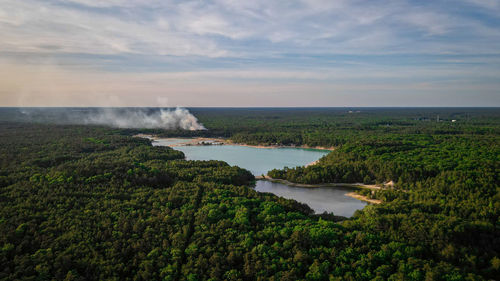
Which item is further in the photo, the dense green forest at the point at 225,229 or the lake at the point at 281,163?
the lake at the point at 281,163

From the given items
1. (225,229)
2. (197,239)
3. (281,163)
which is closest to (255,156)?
(281,163)

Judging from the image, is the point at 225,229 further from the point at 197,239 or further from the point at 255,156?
the point at 255,156

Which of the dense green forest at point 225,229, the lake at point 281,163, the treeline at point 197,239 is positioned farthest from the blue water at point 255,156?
the treeline at point 197,239

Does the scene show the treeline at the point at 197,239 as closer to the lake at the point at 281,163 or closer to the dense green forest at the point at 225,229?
the dense green forest at the point at 225,229

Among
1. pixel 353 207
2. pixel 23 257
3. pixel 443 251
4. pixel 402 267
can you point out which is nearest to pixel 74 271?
pixel 23 257

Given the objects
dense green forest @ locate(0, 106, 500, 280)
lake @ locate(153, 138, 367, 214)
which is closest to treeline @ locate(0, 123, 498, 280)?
dense green forest @ locate(0, 106, 500, 280)

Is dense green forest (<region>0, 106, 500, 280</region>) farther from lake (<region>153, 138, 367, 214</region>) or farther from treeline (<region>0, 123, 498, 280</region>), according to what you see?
lake (<region>153, 138, 367, 214</region>)

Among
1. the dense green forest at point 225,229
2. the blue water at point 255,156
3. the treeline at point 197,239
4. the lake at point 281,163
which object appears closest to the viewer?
the treeline at point 197,239

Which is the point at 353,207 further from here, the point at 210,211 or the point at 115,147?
the point at 115,147
